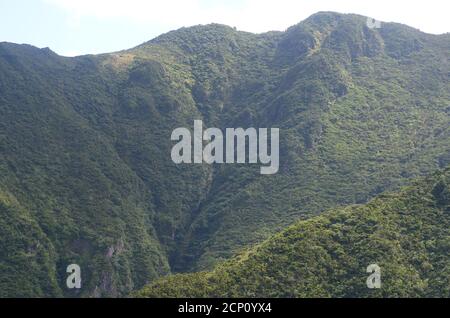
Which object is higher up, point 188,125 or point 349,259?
point 188,125

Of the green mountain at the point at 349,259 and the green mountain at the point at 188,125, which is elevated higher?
the green mountain at the point at 188,125

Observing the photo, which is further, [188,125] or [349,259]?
[188,125]

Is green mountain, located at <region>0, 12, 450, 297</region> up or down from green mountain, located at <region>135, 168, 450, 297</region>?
up

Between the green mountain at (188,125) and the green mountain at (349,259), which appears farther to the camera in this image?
the green mountain at (188,125)

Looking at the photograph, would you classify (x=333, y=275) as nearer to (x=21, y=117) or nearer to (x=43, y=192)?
(x=43, y=192)
